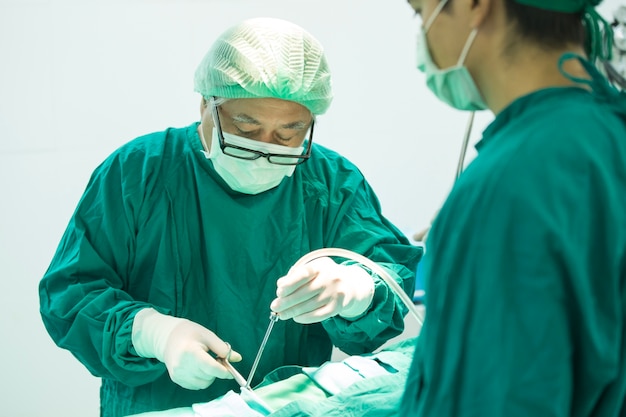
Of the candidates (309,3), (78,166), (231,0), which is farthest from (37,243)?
(309,3)

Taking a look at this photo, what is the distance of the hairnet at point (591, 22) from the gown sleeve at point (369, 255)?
3.17 ft

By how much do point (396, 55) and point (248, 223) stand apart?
4.60 ft

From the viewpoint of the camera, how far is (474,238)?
0.90 m

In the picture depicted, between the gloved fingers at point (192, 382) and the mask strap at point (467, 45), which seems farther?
the gloved fingers at point (192, 382)

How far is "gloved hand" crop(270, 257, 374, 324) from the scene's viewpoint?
1.73 metres

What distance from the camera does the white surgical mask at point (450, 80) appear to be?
109 cm

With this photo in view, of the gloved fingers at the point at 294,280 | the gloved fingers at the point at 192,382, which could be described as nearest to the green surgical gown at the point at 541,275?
the gloved fingers at the point at 294,280

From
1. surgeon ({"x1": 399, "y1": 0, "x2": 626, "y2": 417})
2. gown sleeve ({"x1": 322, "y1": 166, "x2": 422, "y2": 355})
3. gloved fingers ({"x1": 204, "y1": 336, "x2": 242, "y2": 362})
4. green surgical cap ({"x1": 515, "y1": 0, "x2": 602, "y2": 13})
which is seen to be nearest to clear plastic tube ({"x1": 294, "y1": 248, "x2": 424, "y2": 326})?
gown sleeve ({"x1": 322, "y1": 166, "x2": 422, "y2": 355})

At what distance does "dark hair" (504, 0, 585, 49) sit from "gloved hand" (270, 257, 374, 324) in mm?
877

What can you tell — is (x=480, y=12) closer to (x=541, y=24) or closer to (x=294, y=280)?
(x=541, y=24)

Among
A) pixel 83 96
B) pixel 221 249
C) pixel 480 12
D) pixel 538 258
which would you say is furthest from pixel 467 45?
pixel 83 96

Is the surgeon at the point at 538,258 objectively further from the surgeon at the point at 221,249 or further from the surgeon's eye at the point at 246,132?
the surgeon's eye at the point at 246,132

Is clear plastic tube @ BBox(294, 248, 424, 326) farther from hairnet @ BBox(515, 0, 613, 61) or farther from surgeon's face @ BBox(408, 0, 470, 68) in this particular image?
hairnet @ BBox(515, 0, 613, 61)

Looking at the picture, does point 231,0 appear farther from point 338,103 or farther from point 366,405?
point 366,405
